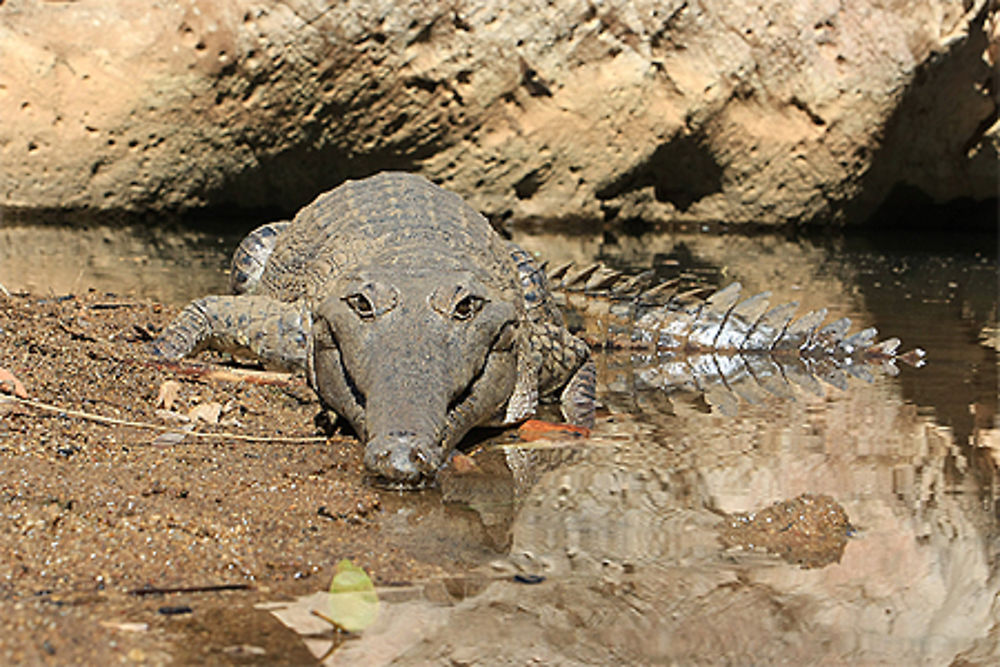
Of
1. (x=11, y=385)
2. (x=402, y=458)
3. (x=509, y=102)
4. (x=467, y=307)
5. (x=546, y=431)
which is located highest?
(x=509, y=102)

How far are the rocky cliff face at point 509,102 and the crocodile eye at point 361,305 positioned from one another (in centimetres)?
765

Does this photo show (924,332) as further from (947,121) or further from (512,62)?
A: (947,121)

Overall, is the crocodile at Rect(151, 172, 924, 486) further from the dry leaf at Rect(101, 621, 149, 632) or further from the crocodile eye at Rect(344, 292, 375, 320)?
the dry leaf at Rect(101, 621, 149, 632)

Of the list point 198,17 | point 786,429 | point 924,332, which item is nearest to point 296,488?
point 786,429

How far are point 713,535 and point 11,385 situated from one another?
7.90 ft

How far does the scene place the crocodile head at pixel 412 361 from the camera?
332 cm

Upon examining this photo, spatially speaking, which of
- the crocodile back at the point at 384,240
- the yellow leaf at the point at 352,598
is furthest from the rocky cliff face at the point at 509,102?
the yellow leaf at the point at 352,598

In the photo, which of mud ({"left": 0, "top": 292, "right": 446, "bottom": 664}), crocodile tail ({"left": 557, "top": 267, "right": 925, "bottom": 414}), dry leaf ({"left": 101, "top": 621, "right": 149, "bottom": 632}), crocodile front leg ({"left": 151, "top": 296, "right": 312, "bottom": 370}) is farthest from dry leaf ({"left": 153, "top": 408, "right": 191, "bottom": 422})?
crocodile tail ({"left": 557, "top": 267, "right": 925, "bottom": 414})

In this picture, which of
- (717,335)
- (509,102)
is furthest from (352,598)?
(509,102)

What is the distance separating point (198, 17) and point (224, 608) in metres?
9.48

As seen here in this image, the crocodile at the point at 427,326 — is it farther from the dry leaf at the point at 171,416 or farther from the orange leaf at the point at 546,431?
the dry leaf at the point at 171,416

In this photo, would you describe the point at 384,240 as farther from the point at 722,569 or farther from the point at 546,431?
the point at 722,569

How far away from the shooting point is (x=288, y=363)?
15.5ft

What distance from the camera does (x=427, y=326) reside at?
3.82 m
